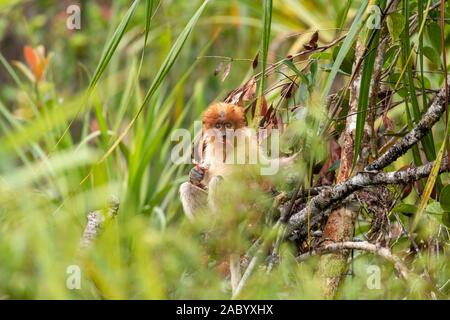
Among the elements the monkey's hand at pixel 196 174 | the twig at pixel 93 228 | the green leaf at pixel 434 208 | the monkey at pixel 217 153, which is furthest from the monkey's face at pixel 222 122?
the green leaf at pixel 434 208

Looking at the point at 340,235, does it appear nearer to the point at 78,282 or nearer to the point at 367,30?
the point at 367,30

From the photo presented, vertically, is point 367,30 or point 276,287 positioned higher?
point 367,30

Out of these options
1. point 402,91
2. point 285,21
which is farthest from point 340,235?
point 285,21

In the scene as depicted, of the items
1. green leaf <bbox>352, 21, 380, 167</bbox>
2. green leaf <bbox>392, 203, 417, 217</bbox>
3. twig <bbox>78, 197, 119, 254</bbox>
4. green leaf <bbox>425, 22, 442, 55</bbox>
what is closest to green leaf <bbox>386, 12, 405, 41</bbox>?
green leaf <bbox>352, 21, 380, 167</bbox>

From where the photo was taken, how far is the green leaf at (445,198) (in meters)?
1.88

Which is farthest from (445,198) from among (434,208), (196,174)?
(196,174)

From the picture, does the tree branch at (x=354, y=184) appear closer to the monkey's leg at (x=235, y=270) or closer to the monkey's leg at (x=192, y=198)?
the monkey's leg at (x=235, y=270)

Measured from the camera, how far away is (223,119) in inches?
90.6

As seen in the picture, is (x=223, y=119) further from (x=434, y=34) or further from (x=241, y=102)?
(x=434, y=34)

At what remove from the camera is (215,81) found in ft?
18.7

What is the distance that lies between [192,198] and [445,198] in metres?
0.75

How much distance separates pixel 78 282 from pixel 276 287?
0.45 meters

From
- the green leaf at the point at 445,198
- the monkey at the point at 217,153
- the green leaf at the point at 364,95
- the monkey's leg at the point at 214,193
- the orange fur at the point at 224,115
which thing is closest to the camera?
the green leaf at the point at 364,95

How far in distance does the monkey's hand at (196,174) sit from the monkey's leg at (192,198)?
9cm
